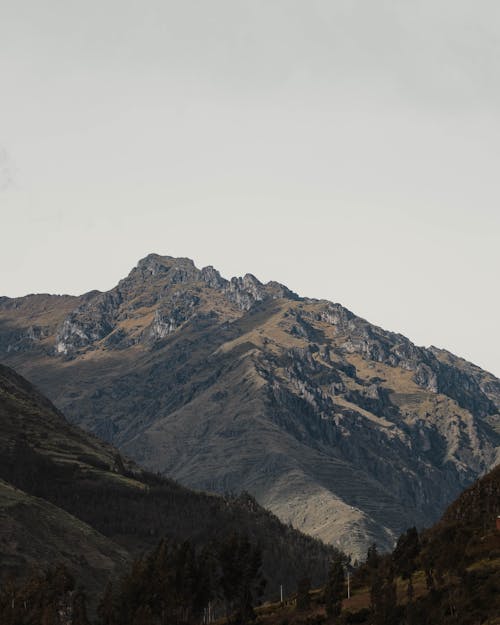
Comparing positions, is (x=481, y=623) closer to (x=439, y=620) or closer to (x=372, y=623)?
(x=439, y=620)

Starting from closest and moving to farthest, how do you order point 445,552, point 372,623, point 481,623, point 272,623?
point 481,623 → point 372,623 → point 445,552 → point 272,623

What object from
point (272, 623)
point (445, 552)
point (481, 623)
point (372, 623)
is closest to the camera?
point (481, 623)

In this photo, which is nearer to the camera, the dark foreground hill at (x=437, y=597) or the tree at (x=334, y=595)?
the dark foreground hill at (x=437, y=597)

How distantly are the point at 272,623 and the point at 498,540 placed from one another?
47539 millimetres

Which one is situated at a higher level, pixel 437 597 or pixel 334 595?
pixel 437 597

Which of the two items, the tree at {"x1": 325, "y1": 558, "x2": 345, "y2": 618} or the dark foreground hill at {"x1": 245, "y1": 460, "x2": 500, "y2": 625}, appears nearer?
the dark foreground hill at {"x1": 245, "y1": 460, "x2": 500, "y2": 625}

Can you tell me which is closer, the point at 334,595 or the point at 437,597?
the point at 437,597

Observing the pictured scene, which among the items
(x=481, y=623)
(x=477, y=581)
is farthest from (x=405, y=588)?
(x=481, y=623)

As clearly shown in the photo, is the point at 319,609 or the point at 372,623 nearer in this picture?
the point at 372,623

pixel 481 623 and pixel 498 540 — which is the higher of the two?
pixel 498 540

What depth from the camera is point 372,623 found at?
166 meters

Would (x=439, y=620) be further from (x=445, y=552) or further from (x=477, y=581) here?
(x=445, y=552)

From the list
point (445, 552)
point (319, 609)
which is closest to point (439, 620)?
point (445, 552)

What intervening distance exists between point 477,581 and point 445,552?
15369 millimetres
